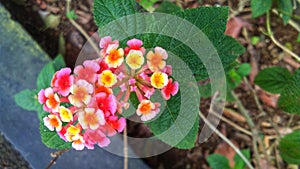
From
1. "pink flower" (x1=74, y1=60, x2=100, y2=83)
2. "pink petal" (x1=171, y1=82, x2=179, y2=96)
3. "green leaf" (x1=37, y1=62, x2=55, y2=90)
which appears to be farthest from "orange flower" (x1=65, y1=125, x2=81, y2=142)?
"green leaf" (x1=37, y1=62, x2=55, y2=90)

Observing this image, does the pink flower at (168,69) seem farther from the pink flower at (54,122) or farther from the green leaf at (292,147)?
the green leaf at (292,147)

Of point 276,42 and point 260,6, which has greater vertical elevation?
point 260,6

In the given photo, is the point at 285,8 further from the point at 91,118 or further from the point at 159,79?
the point at 91,118

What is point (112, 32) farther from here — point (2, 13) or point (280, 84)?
point (2, 13)

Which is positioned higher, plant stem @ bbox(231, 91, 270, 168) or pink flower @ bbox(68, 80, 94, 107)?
pink flower @ bbox(68, 80, 94, 107)

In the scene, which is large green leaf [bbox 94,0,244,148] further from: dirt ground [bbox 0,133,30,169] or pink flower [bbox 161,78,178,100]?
dirt ground [bbox 0,133,30,169]

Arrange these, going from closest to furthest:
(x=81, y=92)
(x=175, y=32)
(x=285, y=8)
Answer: (x=81, y=92)
(x=175, y=32)
(x=285, y=8)

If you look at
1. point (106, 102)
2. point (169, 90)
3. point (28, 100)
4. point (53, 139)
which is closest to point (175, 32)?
point (169, 90)
